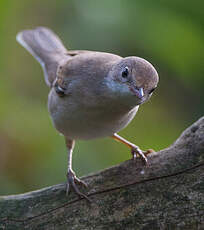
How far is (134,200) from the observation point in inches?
134

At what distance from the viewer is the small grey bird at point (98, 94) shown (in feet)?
11.2

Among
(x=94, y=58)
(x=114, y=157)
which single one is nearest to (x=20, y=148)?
(x=114, y=157)

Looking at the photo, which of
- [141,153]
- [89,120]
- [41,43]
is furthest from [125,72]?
[41,43]

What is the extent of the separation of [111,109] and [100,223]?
3.05ft

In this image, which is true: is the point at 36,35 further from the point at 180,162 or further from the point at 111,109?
the point at 180,162

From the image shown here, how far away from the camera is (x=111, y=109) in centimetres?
365

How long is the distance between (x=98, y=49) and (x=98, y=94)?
2.19 m

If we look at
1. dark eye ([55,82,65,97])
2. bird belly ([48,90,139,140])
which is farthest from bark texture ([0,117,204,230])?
dark eye ([55,82,65,97])

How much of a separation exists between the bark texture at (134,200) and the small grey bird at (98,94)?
0.15 meters

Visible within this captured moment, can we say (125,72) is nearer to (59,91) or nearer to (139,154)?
(139,154)

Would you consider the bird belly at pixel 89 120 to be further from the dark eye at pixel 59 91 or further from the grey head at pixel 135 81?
the grey head at pixel 135 81

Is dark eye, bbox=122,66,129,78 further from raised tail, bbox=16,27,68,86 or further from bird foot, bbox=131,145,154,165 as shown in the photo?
raised tail, bbox=16,27,68,86

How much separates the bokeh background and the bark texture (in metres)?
1.16

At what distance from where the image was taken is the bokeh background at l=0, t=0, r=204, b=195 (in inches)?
193
